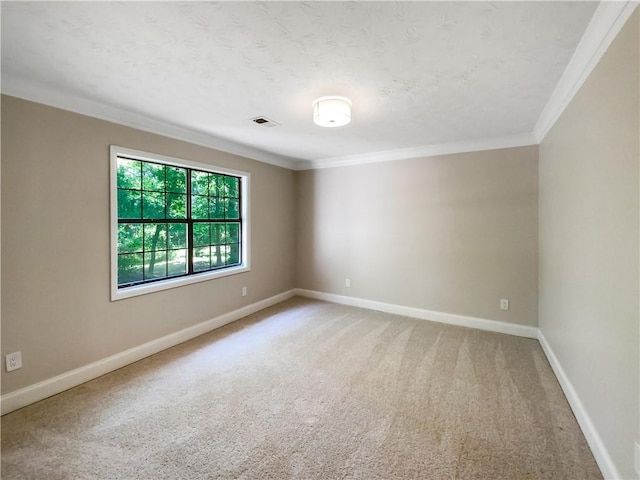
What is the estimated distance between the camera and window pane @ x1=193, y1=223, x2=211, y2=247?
11.4ft

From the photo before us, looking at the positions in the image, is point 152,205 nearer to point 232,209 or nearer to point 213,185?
point 213,185

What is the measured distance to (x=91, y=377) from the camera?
2439 mm

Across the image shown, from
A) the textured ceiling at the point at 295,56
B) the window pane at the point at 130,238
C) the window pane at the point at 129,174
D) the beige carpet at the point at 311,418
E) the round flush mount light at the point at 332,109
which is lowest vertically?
the beige carpet at the point at 311,418

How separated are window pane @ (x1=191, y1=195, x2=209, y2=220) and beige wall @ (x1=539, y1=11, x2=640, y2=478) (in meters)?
3.59

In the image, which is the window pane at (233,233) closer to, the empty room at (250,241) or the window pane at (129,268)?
the empty room at (250,241)

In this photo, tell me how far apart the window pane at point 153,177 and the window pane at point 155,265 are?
2.29 feet

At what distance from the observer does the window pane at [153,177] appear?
9.70 feet

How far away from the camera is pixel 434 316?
3.86 metres

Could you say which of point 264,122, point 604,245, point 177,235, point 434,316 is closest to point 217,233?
point 177,235

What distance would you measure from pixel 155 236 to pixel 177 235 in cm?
26

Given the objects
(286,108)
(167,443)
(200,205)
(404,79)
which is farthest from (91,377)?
(404,79)

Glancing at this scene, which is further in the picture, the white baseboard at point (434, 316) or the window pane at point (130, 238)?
the white baseboard at point (434, 316)

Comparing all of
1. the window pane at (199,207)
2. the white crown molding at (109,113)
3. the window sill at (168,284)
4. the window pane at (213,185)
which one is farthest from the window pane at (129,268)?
the white crown molding at (109,113)

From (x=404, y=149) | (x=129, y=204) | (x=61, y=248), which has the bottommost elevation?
(x=61, y=248)
